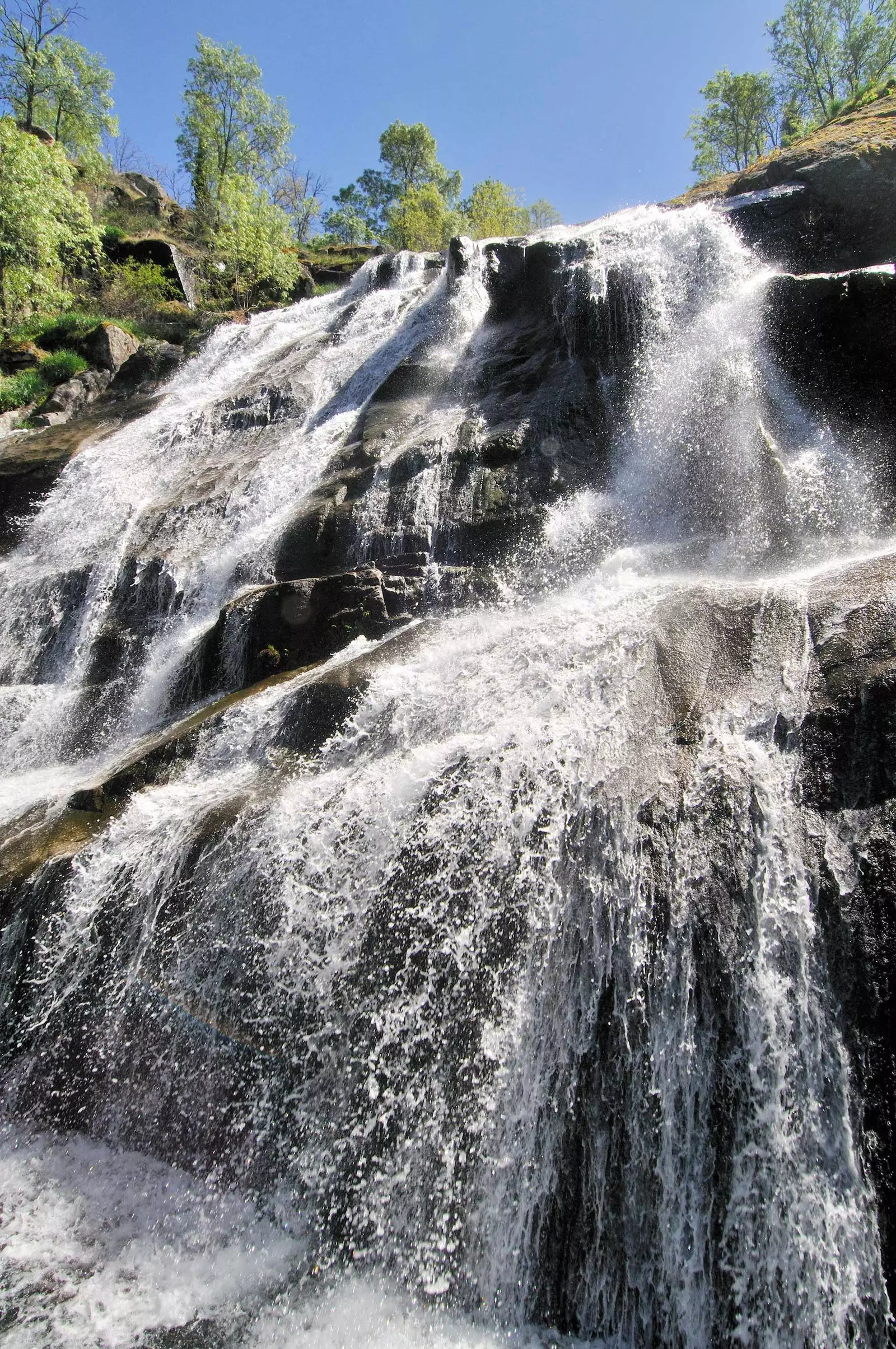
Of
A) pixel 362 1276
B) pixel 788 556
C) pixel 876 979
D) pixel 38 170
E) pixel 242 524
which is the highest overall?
pixel 38 170

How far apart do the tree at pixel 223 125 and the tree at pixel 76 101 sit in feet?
22.4

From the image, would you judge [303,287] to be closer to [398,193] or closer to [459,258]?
[459,258]

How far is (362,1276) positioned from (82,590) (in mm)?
10556

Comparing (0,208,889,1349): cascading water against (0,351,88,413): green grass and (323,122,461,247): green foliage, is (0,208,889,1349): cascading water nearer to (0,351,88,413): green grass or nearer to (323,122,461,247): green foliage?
(0,351,88,413): green grass

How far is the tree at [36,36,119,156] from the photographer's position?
32.2 meters

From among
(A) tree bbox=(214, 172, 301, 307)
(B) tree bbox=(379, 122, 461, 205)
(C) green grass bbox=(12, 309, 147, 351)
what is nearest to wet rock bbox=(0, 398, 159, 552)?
(C) green grass bbox=(12, 309, 147, 351)

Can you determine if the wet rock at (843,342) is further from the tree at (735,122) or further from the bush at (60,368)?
the tree at (735,122)

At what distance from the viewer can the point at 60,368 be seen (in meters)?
19.2

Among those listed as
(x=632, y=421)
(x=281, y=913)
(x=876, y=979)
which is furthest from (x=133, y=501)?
(x=876, y=979)

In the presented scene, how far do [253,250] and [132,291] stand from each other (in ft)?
14.7

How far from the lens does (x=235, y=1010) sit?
503 centimetres

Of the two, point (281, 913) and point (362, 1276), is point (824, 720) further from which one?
point (362, 1276)

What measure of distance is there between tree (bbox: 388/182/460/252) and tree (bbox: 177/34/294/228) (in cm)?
695

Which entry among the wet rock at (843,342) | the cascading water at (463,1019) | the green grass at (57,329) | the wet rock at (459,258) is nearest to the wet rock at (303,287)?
the green grass at (57,329)
